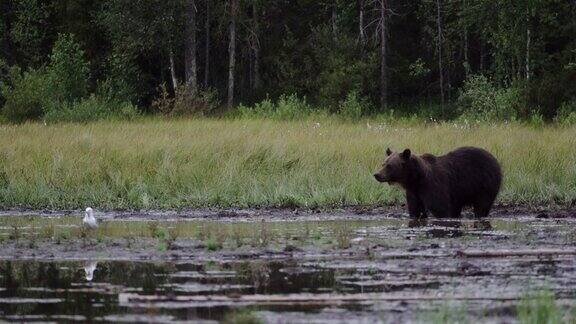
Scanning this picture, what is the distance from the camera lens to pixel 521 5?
39688mm

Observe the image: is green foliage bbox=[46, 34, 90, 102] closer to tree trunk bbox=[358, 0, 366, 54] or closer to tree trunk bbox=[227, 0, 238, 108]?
tree trunk bbox=[227, 0, 238, 108]

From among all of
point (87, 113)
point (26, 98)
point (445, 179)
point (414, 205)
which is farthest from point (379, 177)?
point (26, 98)

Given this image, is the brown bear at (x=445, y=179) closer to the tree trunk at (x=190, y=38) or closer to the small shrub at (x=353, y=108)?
the small shrub at (x=353, y=108)

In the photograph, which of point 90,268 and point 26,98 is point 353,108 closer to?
point 26,98

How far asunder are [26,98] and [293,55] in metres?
14.6

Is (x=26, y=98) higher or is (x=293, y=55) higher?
(x=293, y=55)

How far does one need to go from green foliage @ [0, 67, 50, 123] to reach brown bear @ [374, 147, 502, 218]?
24068mm

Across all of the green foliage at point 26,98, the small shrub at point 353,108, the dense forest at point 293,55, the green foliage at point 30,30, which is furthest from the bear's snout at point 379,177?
the green foliage at point 30,30

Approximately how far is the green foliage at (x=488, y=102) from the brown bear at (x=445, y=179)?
16318mm

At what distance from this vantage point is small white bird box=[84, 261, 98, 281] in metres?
9.85

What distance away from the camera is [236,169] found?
17.3 meters

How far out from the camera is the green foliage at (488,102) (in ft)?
109

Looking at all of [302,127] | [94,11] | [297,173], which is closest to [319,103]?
[94,11]

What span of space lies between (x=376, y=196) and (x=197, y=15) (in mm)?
34293
